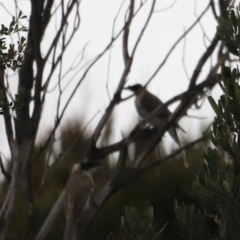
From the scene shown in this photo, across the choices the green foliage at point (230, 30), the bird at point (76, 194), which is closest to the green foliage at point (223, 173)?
the green foliage at point (230, 30)

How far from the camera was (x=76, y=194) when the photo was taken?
622 centimetres

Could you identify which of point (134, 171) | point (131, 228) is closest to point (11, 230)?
point (134, 171)

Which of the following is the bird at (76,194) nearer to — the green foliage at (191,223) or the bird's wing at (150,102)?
the bird's wing at (150,102)

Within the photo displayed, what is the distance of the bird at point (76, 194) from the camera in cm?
540

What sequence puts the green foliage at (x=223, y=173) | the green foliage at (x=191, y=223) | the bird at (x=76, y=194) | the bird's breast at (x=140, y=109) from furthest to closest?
the bird's breast at (x=140, y=109) < the bird at (x=76, y=194) < the green foliage at (x=191, y=223) < the green foliage at (x=223, y=173)

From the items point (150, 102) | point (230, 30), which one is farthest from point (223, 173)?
point (150, 102)

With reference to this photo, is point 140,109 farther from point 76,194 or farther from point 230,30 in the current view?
point 230,30

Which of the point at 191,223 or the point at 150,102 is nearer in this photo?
the point at 191,223

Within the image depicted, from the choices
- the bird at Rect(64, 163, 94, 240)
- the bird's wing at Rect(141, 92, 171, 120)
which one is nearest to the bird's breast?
the bird's wing at Rect(141, 92, 171, 120)

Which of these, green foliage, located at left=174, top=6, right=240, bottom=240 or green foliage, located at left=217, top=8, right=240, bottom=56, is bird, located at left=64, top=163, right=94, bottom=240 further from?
green foliage, located at left=217, top=8, right=240, bottom=56

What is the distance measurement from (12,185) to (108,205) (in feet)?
13.4

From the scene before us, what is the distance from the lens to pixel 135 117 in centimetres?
856

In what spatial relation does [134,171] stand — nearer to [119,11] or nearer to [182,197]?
[119,11]

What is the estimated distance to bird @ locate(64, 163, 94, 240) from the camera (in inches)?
212
